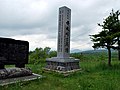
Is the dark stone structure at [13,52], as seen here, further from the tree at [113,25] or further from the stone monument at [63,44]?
the tree at [113,25]

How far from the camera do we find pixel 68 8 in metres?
13.9

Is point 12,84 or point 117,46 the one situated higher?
point 117,46

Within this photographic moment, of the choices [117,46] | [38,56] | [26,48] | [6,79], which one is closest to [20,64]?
[26,48]

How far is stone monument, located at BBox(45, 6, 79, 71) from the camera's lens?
12917mm

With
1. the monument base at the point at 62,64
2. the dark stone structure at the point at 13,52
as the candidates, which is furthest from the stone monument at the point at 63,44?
the dark stone structure at the point at 13,52

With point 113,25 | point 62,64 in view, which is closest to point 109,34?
point 113,25

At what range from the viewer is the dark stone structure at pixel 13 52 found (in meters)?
9.05

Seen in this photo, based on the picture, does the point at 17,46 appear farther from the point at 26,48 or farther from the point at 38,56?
the point at 38,56

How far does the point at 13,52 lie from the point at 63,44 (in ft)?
15.3

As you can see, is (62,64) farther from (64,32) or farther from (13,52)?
(13,52)

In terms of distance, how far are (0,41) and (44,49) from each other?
639 inches

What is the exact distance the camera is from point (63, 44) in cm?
1323

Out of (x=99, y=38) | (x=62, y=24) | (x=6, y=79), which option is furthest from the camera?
(x=99, y=38)

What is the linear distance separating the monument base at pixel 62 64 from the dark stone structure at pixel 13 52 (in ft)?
10.3
